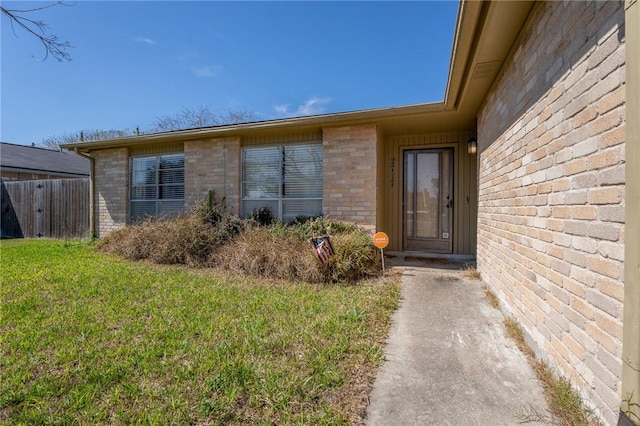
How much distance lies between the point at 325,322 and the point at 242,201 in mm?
4906

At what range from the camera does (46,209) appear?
9.56 meters

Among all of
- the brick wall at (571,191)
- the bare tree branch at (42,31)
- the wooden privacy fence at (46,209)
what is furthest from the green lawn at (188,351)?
the wooden privacy fence at (46,209)

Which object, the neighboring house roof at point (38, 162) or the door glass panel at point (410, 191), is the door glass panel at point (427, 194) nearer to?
the door glass panel at point (410, 191)

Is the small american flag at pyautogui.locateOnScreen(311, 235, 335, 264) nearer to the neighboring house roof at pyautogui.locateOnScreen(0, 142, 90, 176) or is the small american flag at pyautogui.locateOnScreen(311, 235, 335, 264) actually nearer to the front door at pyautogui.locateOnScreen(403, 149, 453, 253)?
the front door at pyautogui.locateOnScreen(403, 149, 453, 253)

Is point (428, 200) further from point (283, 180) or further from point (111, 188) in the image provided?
point (111, 188)

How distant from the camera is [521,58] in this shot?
8.96 ft

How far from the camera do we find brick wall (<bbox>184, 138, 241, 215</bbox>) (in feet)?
22.8

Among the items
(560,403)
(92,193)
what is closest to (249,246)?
(560,403)

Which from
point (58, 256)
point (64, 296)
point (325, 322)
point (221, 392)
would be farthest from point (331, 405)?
point (58, 256)

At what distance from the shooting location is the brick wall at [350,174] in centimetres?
578

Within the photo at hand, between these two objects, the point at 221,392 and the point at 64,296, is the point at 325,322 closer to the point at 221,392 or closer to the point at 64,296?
the point at 221,392

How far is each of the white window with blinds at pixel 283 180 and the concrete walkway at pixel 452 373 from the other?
3786 millimetres

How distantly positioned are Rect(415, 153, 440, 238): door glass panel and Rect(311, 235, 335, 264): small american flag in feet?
9.61

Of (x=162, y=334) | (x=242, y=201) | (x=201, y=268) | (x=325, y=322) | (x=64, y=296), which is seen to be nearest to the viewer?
(x=162, y=334)
